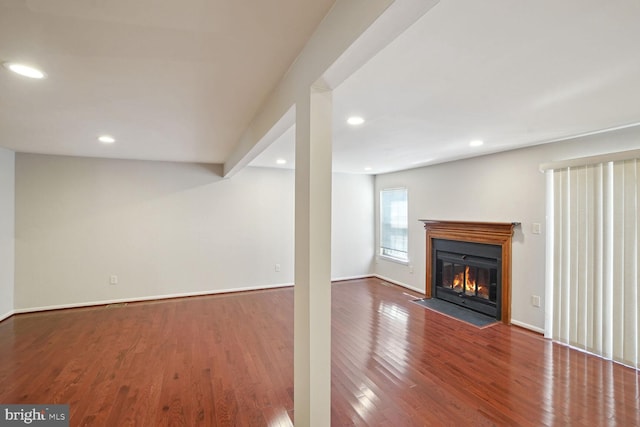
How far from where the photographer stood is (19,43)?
4.46ft

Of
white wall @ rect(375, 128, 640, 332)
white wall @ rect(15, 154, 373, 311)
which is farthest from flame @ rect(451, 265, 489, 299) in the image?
white wall @ rect(15, 154, 373, 311)

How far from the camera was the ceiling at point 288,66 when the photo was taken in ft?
3.82

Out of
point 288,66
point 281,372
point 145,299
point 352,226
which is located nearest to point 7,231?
point 145,299

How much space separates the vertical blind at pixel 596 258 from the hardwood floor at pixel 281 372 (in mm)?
267

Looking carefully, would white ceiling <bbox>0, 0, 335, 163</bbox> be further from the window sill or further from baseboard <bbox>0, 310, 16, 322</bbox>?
the window sill

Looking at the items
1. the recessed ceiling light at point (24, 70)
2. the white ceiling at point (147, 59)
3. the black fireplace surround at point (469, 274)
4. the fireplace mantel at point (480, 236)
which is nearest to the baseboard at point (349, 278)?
the fireplace mantel at point (480, 236)

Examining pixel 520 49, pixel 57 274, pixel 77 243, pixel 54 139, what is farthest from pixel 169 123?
pixel 57 274

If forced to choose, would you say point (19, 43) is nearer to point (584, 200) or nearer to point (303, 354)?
point (303, 354)

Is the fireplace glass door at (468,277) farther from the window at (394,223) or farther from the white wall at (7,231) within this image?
the white wall at (7,231)

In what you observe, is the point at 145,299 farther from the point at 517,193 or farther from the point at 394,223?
the point at 517,193

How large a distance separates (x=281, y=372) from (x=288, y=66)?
2538 mm

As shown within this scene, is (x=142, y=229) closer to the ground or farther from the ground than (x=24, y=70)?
closer to the ground

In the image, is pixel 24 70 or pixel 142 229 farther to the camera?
pixel 142 229

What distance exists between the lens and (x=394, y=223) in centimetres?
595
